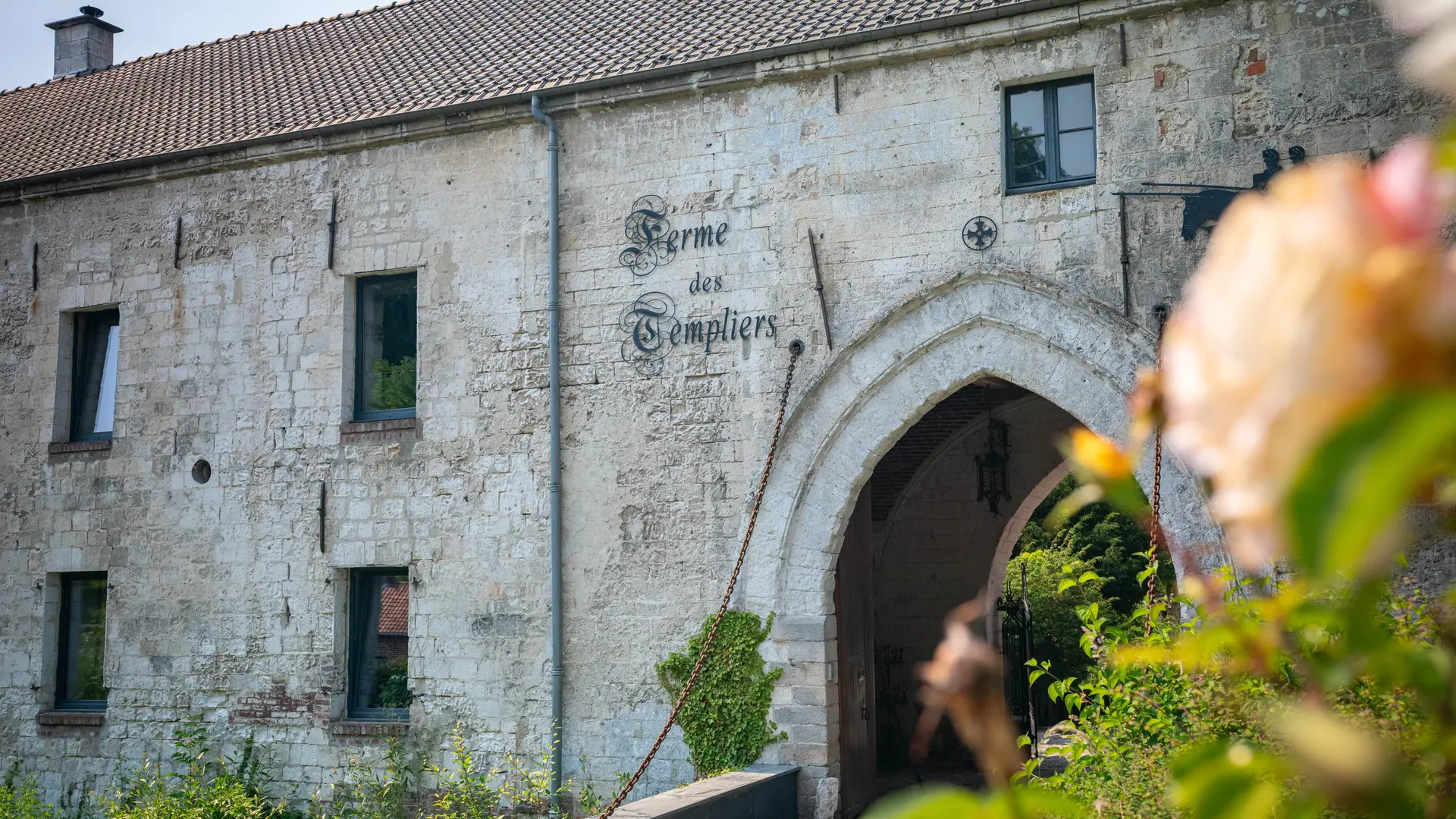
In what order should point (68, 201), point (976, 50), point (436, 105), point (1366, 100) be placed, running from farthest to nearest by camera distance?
point (68, 201) → point (436, 105) → point (976, 50) → point (1366, 100)

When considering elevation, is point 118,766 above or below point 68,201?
below

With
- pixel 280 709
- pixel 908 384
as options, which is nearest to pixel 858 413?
pixel 908 384

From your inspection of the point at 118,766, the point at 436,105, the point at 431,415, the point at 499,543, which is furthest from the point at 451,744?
the point at 436,105

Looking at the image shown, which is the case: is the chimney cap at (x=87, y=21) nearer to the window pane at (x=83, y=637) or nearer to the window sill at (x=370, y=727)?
the window pane at (x=83, y=637)

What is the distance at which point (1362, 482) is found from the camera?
0.69 meters

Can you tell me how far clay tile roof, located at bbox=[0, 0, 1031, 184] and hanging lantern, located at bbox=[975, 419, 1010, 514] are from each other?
542 cm

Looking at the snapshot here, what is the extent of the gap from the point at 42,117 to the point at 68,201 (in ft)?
9.13

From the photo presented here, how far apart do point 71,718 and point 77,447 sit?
2.46 metres

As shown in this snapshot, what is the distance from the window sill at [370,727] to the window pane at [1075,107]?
6803mm

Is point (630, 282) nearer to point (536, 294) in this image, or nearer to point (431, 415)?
point (536, 294)

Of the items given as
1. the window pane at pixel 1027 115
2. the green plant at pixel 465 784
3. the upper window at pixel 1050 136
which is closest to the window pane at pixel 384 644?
the green plant at pixel 465 784

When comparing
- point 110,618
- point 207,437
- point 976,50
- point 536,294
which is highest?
point 976,50

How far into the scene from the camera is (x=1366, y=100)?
798 cm

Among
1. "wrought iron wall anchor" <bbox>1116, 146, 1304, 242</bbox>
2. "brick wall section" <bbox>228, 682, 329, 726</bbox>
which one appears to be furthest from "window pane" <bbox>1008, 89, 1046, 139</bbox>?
"brick wall section" <bbox>228, 682, 329, 726</bbox>
